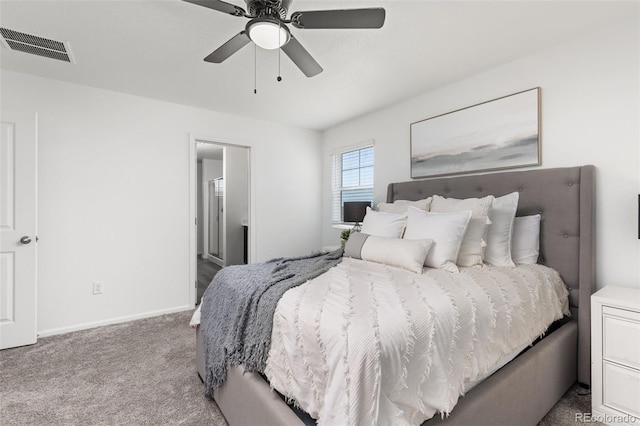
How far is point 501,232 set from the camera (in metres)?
2.13

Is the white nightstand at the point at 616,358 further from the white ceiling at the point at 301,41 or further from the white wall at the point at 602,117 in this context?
the white ceiling at the point at 301,41

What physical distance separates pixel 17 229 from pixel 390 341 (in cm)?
326

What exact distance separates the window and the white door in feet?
10.8

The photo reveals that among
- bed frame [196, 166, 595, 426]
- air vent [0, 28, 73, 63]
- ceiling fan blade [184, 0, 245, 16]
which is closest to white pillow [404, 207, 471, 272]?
bed frame [196, 166, 595, 426]

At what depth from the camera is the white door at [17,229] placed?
2537mm

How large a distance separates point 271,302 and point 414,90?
2674 millimetres

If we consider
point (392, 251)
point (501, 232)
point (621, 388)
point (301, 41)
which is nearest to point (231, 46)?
point (301, 41)

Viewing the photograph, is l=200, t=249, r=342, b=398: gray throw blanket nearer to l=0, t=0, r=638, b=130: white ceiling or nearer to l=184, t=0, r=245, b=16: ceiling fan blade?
l=184, t=0, r=245, b=16: ceiling fan blade

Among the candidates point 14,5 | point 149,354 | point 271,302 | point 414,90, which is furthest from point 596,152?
point 14,5

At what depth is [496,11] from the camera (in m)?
1.86

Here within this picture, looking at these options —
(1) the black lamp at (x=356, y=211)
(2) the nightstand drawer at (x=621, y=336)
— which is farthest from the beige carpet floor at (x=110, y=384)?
(1) the black lamp at (x=356, y=211)

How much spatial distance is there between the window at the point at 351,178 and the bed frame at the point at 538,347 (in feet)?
3.93

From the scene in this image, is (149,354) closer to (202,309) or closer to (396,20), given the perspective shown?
(202,309)

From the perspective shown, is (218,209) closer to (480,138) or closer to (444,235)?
(480,138)
